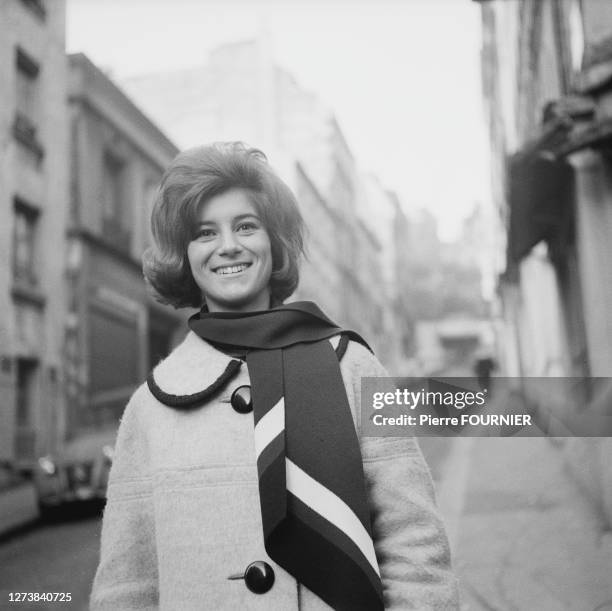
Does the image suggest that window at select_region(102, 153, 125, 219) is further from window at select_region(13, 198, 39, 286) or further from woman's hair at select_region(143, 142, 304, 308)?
woman's hair at select_region(143, 142, 304, 308)

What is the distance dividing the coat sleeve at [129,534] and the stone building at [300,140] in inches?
54.1

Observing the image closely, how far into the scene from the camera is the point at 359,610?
1276 mm

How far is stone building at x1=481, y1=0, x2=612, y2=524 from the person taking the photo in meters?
3.45

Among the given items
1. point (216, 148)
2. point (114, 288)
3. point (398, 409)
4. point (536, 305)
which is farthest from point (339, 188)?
point (536, 305)

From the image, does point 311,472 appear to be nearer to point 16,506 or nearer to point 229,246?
point 229,246

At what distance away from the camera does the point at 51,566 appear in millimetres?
2438

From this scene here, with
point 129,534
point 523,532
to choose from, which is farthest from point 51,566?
point 523,532

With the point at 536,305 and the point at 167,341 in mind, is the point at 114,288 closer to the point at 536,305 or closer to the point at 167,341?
the point at 167,341

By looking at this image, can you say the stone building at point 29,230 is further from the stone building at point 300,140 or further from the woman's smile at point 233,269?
the woman's smile at point 233,269

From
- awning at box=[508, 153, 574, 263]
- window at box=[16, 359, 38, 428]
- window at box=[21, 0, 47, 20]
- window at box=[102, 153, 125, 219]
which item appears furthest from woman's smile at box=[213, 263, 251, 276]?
window at box=[102, 153, 125, 219]

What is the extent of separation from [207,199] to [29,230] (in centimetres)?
212

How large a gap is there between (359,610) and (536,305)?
742 centimetres

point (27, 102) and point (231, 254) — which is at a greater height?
point (27, 102)

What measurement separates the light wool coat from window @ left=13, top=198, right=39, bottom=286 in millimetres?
1620
